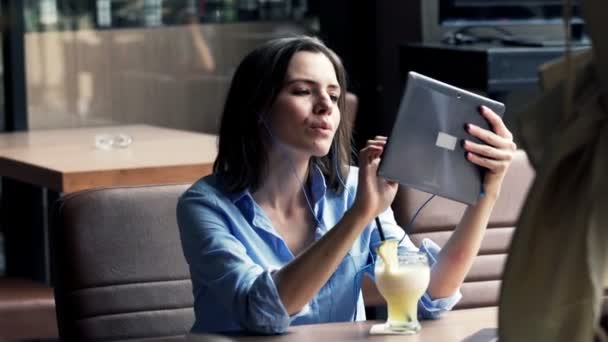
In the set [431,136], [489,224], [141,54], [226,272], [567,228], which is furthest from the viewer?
[141,54]

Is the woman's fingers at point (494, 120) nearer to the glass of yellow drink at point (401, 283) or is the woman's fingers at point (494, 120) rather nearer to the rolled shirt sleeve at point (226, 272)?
the glass of yellow drink at point (401, 283)

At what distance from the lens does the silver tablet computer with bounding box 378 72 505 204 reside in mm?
1970

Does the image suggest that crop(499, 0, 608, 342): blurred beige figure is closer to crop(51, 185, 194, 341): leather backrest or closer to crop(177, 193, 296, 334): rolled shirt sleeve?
crop(177, 193, 296, 334): rolled shirt sleeve

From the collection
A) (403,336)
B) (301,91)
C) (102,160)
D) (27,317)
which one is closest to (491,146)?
(403,336)

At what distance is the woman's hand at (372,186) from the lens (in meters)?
2.05

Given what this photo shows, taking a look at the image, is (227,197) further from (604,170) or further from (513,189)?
(604,170)

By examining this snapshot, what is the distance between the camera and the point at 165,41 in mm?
5441

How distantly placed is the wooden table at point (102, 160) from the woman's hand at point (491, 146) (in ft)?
5.98

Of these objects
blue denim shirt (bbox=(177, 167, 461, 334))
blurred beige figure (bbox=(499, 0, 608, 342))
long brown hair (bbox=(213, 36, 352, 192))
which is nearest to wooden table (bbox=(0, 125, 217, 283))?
long brown hair (bbox=(213, 36, 352, 192))

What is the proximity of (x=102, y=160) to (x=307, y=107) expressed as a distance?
1.71m

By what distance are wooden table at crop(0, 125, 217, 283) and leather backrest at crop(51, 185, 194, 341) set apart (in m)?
0.89

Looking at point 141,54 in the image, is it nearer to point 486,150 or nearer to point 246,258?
point 246,258

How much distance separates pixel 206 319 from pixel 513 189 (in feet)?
3.08

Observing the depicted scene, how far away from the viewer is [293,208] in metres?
2.36
